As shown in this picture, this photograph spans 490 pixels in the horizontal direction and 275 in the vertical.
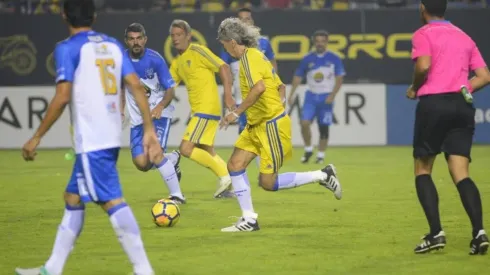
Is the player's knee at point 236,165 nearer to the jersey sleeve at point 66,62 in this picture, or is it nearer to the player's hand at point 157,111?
the player's hand at point 157,111

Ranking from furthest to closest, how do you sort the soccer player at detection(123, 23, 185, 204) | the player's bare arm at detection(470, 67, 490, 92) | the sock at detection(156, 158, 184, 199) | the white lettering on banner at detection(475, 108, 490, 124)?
1. the white lettering on banner at detection(475, 108, 490, 124)
2. the sock at detection(156, 158, 184, 199)
3. the soccer player at detection(123, 23, 185, 204)
4. the player's bare arm at detection(470, 67, 490, 92)

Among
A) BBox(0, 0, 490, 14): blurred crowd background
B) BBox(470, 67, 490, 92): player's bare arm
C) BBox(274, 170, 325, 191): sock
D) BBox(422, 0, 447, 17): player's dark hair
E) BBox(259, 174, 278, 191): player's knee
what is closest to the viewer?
BBox(422, 0, 447, 17): player's dark hair

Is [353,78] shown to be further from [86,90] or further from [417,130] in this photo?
[86,90]

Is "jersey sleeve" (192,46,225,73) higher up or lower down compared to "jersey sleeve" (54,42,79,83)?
lower down

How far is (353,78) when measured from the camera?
24.3 m

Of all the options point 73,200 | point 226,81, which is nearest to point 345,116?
point 226,81

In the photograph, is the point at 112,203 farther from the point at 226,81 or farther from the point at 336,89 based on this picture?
the point at 336,89

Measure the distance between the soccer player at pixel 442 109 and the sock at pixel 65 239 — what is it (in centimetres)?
293

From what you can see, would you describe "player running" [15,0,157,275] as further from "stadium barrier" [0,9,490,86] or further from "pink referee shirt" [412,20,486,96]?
"stadium barrier" [0,9,490,86]

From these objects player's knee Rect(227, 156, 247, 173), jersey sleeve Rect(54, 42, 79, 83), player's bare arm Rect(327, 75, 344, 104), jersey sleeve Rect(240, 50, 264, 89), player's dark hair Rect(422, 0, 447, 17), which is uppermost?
jersey sleeve Rect(54, 42, 79, 83)

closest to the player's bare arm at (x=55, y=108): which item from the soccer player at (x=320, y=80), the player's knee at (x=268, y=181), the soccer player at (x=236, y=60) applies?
the player's knee at (x=268, y=181)

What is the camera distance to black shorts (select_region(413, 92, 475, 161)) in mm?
9055

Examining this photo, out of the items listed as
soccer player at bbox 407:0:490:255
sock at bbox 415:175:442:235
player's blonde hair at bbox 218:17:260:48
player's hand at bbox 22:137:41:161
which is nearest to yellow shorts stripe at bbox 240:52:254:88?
player's blonde hair at bbox 218:17:260:48

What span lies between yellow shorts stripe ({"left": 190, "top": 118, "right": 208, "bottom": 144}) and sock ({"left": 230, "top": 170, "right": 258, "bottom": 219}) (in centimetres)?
298
